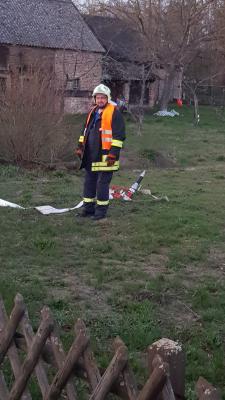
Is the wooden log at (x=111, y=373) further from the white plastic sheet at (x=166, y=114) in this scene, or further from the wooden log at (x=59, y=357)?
the white plastic sheet at (x=166, y=114)

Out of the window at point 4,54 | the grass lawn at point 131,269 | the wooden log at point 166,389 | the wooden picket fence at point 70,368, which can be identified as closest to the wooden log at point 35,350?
the wooden picket fence at point 70,368

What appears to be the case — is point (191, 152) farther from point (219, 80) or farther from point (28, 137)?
point (219, 80)

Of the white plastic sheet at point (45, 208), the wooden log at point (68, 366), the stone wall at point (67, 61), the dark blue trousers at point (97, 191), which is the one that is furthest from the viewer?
the stone wall at point (67, 61)

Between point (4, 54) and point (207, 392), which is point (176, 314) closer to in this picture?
point (207, 392)

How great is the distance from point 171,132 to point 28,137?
14.7 m

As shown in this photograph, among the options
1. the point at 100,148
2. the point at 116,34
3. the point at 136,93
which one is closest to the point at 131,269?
the point at 100,148

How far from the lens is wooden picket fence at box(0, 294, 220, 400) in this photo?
234 centimetres

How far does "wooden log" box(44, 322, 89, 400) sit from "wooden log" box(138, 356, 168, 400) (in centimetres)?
40

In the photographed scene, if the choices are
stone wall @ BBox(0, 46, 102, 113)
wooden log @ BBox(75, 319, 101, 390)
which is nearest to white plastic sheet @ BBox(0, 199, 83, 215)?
wooden log @ BBox(75, 319, 101, 390)

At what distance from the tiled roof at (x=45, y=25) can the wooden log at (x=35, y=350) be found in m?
34.5

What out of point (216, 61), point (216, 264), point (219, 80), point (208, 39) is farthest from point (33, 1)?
point (216, 264)

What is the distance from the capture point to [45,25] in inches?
1527

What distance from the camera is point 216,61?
168 feet

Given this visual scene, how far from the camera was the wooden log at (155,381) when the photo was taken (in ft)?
7.48
